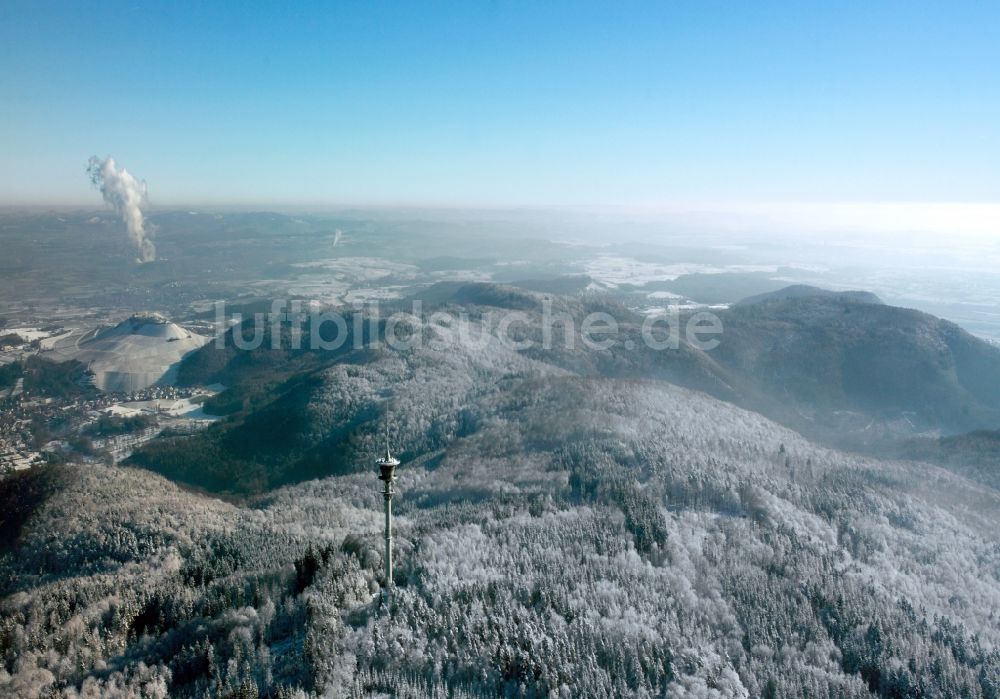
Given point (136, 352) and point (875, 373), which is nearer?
point (136, 352)

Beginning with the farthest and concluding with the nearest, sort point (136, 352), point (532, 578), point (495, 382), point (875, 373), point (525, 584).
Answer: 1. point (875, 373)
2. point (136, 352)
3. point (495, 382)
4. point (532, 578)
5. point (525, 584)

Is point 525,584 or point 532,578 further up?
point 525,584

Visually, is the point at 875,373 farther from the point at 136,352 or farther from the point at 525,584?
the point at 136,352

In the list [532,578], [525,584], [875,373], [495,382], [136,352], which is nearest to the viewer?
[525,584]

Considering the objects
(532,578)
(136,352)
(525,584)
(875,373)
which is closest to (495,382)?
(532,578)

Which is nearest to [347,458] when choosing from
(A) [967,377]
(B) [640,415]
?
(B) [640,415]

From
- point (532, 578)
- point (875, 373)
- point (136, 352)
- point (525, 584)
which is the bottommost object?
point (136, 352)

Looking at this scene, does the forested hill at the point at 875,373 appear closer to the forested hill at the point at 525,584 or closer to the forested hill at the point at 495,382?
the forested hill at the point at 495,382

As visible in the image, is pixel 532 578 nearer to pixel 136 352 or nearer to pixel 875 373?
pixel 136 352
